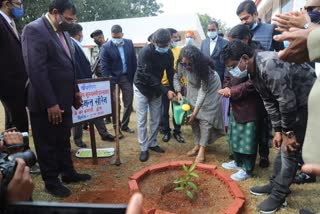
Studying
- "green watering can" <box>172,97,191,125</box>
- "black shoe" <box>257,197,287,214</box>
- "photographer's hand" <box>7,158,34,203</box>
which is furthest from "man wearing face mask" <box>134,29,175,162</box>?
"photographer's hand" <box>7,158,34,203</box>

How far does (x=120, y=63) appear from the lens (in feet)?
18.5

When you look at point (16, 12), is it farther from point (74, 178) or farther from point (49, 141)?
point (74, 178)

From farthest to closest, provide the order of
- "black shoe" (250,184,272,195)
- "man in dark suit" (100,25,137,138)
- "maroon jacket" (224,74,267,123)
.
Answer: "man in dark suit" (100,25,137,138), "maroon jacket" (224,74,267,123), "black shoe" (250,184,272,195)

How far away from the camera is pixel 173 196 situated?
10.8 feet

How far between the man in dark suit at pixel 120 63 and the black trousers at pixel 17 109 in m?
2.24

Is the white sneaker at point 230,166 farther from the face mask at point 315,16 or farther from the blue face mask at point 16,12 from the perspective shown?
the blue face mask at point 16,12

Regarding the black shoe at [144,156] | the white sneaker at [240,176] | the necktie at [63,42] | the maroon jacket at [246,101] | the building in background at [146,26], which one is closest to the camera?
the necktie at [63,42]

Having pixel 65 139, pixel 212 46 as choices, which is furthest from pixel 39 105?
pixel 212 46

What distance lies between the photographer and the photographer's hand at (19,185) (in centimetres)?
117

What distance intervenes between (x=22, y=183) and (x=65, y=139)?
220 cm

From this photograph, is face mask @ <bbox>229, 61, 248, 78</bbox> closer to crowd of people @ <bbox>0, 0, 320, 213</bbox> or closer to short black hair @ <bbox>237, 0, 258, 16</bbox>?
crowd of people @ <bbox>0, 0, 320, 213</bbox>

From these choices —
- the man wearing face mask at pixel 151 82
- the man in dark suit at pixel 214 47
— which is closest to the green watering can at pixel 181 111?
the man wearing face mask at pixel 151 82

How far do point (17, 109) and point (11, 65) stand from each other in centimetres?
52

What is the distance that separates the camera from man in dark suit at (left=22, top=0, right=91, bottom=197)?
2.85 metres
